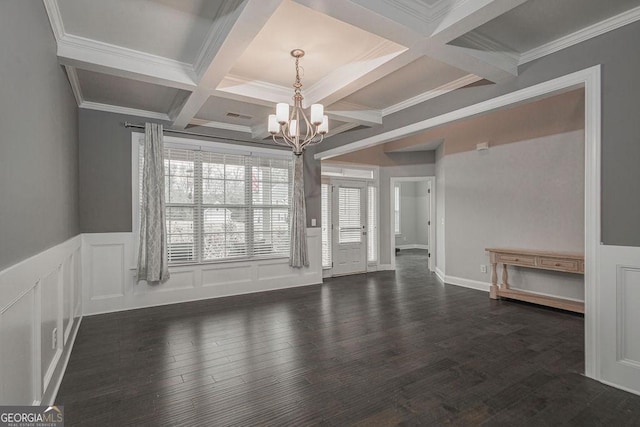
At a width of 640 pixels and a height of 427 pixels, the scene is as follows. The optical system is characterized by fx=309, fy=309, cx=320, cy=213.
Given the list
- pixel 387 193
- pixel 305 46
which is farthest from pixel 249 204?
A: pixel 387 193

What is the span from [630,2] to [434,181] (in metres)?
5.00

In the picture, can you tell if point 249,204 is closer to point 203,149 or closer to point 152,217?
point 203,149

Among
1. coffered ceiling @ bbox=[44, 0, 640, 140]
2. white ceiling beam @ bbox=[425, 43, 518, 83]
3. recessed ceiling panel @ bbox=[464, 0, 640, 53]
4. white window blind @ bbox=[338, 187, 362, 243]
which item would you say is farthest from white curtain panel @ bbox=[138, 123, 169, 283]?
recessed ceiling panel @ bbox=[464, 0, 640, 53]

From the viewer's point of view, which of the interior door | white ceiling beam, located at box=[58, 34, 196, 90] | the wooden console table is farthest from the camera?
the interior door

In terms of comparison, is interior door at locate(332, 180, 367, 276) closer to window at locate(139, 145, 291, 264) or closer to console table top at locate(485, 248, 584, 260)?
window at locate(139, 145, 291, 264)

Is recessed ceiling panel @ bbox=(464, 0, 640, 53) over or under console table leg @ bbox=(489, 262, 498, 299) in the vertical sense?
over

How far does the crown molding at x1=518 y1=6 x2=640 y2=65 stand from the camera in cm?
229

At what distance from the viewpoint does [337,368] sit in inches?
103

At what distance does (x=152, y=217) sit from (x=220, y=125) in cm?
179

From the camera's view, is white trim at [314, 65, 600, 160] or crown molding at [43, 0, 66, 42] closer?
crown molding at [43, 0, 66, 42]

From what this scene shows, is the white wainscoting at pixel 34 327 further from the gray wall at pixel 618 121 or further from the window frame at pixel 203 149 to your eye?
Answer: the gray wall at pixel 618 121

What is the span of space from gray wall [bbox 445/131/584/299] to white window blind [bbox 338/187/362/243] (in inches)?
75.1

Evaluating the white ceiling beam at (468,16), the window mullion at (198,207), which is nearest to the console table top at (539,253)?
the white ceiling beam at (468,16)

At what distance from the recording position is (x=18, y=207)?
5.00 ft
